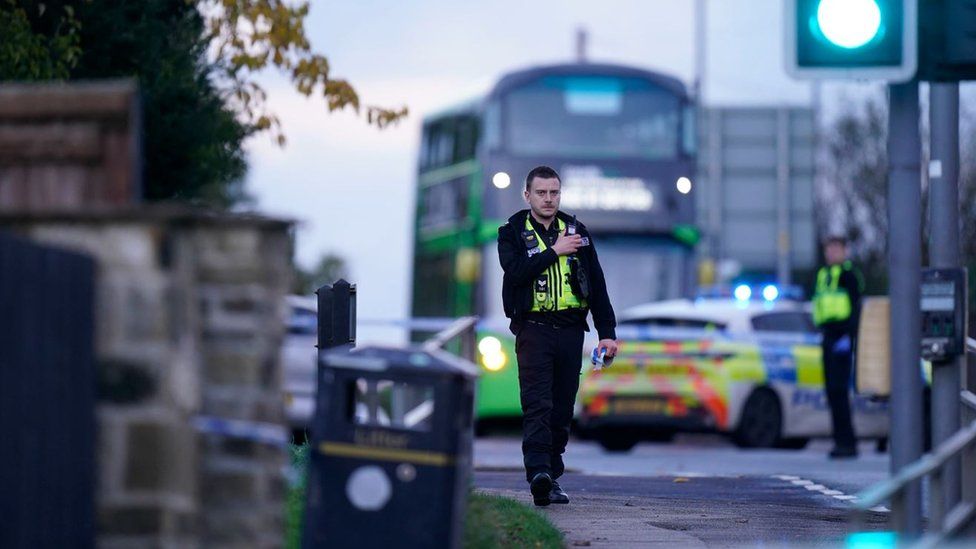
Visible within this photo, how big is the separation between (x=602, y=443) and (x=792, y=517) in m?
9.93

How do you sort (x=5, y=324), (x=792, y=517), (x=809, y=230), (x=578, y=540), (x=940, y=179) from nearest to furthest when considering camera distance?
(x=5, y=324)
(x=578, y=540)
(x=940, y=179)
(x=792, y=517)
(x=809, y=230)

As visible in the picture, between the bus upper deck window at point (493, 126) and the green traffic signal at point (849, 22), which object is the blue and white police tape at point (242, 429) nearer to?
the green traffic signal at point (849, 22)

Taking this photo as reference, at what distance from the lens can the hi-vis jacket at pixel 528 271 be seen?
1037 cm

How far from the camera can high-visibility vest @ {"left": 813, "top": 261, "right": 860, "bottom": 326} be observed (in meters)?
18.1

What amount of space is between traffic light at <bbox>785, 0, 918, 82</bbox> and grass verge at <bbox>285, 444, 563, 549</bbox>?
2.09 m

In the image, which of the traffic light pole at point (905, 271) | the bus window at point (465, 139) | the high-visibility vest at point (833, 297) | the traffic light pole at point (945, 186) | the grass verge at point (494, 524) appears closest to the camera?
the traffic light pole at point (905, 271)

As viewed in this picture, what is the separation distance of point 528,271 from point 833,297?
8243mm

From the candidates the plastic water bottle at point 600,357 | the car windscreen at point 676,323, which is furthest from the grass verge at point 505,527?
the car windscreen at point 676,323

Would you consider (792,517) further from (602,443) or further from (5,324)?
(602,443)

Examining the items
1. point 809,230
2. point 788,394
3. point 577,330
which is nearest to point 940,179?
point 577,330

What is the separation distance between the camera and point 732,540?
A: 30.9ft

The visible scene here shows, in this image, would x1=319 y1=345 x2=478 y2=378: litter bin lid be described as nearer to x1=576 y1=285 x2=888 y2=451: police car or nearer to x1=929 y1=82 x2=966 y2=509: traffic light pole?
x1=929 y1=82 x2=966 y2=509: traffic light pole

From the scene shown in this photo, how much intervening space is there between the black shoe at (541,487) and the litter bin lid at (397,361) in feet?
12.5

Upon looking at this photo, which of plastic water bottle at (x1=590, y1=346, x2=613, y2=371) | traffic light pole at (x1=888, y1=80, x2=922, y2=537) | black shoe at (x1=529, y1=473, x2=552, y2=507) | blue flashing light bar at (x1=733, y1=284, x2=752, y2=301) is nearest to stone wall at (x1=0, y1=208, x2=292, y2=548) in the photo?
traffic light pole at (x1=888, y1=80, x2=922, y2=537)
